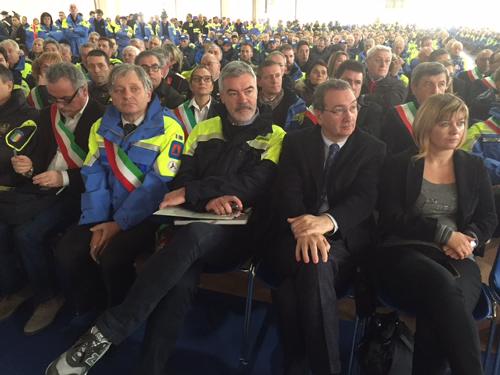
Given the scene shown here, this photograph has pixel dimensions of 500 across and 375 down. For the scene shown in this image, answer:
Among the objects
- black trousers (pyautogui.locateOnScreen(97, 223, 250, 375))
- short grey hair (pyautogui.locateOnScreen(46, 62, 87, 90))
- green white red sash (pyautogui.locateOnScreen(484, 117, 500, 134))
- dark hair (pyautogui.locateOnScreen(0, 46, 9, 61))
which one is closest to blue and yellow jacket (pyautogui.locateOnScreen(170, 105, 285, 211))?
black trousers (pyautogui.locateOnScreen(97, 223, 250, 375))

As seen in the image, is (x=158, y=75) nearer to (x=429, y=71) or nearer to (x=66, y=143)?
(x=66, y=143)

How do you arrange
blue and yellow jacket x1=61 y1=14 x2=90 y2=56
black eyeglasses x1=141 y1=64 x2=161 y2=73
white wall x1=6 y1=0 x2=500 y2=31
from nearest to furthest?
black eyeglasses x1=141 y1=64 x2=161 y2=73
blue and yellow jacket x1=61 y1=14 x2=90 y2=56
white wall x1=6 y1=0 x2=500 y2=31

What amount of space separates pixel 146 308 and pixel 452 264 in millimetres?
1340

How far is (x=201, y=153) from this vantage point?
2.23 m

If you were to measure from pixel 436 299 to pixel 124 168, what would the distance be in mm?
1675

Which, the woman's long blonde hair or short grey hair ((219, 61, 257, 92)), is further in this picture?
short grey hair ((219, 61, 257, 92))

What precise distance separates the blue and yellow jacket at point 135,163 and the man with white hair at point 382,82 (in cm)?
193

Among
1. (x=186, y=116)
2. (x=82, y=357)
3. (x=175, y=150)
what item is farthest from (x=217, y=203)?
(x=186, y=116)

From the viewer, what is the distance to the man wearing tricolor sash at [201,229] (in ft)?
5.29

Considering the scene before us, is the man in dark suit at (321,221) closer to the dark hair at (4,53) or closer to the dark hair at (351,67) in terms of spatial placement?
the dark hair at (351,67)

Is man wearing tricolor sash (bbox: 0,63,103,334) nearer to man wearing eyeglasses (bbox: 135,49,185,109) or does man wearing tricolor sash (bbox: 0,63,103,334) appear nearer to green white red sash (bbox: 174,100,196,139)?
green white red sash (bbox: 174,100,196,139)

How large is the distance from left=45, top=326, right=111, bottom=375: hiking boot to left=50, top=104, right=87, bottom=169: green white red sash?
1172 mm

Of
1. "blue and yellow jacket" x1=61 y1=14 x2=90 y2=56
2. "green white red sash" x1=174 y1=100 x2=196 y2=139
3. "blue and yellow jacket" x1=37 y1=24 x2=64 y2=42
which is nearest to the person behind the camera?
"green white red sash" x1=174 y1=100 x2=196 y2=139

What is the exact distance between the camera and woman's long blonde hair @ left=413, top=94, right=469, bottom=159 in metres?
1.82
